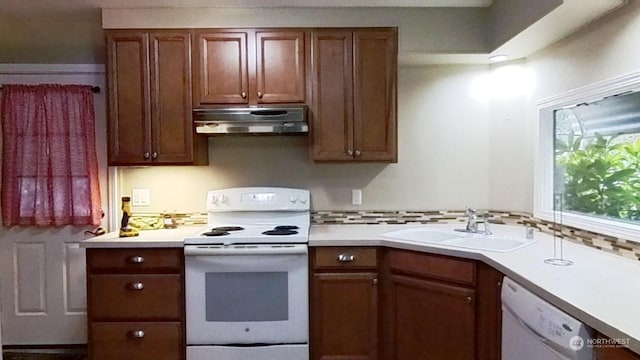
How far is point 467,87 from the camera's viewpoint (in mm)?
3322

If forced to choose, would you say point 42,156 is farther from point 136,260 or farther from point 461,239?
point 461,239

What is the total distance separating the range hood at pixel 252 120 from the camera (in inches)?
113

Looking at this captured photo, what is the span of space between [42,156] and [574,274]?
346cm

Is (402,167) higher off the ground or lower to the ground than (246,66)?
lower

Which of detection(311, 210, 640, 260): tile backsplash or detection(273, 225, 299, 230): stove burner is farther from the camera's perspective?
detection(311, 210, 640, 260): tile backsplash

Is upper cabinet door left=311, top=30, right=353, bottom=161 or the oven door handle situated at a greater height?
upper cabinet door left=311, top=30, right=353, bottom=161

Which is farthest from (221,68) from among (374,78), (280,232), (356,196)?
(356,196)

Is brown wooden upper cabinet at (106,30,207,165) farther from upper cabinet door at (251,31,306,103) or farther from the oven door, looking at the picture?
the oven door

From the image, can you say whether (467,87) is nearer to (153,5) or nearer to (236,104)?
(236,104)

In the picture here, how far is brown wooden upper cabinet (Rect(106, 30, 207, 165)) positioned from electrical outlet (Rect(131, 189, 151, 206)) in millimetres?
415

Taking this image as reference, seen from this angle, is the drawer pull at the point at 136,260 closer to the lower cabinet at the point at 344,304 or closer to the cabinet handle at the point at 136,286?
the cabinet handle at the point at 136,286

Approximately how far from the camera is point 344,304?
2756mm

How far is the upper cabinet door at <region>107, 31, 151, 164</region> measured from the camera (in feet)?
9.77

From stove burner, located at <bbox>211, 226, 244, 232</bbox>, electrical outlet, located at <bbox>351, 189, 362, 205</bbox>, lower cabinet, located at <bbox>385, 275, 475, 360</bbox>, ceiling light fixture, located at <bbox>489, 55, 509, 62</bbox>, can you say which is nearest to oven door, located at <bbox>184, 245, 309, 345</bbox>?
stove burner, located at <bbox>211, 226, 244, 232</bbox>
